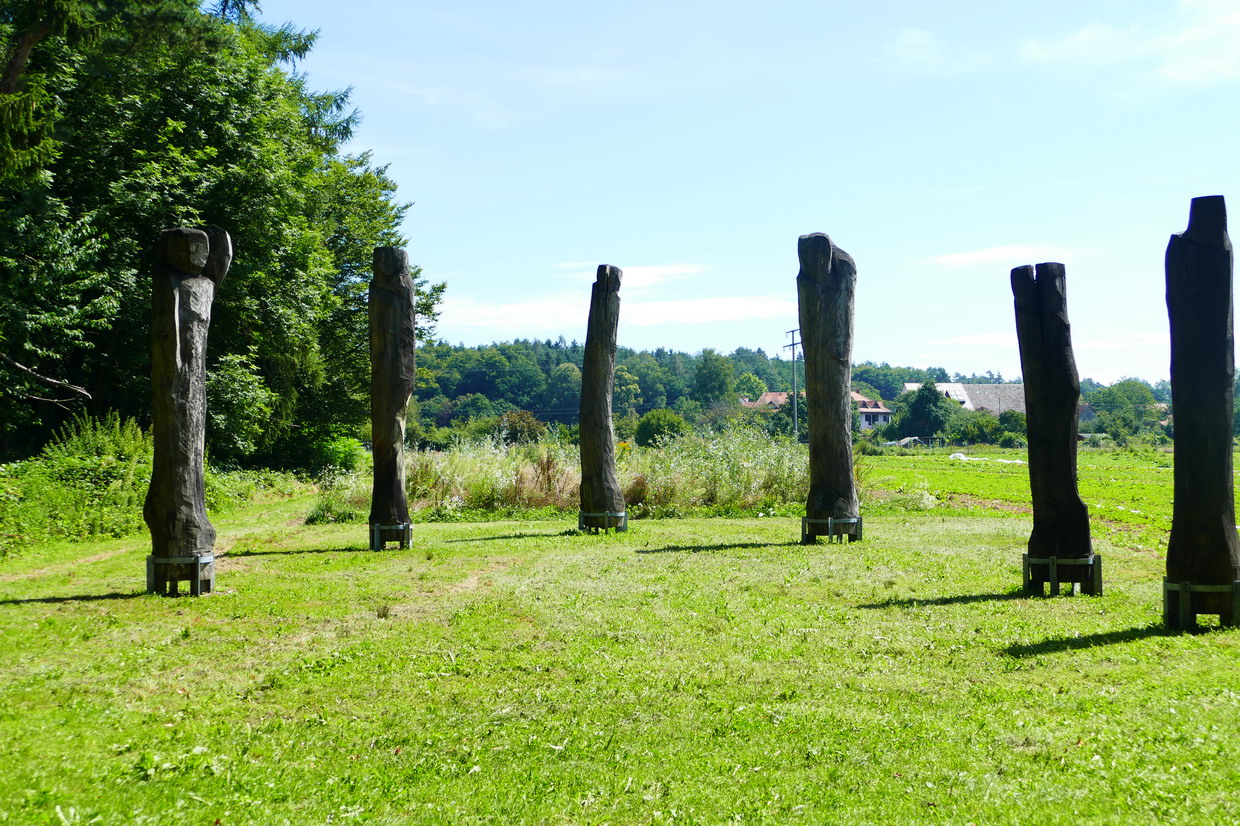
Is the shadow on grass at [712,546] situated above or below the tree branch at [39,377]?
below

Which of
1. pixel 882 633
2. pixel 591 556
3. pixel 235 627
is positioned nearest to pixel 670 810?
pixel 882 633

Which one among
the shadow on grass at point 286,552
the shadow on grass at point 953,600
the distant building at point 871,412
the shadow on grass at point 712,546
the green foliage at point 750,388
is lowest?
the shadow on grass at point 953,600

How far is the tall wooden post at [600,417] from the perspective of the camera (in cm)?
1411

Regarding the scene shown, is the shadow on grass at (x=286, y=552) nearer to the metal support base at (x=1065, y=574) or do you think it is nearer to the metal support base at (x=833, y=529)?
the metal support base at (x=833, y=529)

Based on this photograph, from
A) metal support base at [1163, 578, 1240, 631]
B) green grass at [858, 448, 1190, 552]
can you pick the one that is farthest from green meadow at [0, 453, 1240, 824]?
green grass at [858, 448, 1190, 552]

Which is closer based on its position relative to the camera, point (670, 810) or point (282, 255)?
point (670, 810)

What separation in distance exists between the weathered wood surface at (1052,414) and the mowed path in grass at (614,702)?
2.32 feet

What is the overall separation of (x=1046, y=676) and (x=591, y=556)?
6563 mm

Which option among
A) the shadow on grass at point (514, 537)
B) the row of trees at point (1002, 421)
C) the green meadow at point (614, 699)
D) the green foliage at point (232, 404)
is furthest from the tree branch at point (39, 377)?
the row of trees at point (1002, 421)

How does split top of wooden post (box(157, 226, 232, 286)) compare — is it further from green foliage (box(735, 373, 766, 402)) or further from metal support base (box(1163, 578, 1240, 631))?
green foliage (box(735, 373, 766, 402))

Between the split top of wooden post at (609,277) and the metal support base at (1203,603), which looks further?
the split top of wooden post at (609,277)

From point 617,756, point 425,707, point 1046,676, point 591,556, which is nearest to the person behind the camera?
point 617,756

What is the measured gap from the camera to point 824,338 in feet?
42.2

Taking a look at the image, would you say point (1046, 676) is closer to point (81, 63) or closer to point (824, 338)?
point (824, 338)
